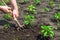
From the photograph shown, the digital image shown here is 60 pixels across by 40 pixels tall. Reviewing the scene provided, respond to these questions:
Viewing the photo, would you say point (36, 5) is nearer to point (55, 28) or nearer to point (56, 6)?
point (56, 6)

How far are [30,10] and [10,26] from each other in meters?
1.13

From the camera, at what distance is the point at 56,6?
6504mm

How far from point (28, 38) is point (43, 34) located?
12.8 inches

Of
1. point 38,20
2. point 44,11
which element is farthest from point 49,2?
point 38,20

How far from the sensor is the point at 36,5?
6.69 metres

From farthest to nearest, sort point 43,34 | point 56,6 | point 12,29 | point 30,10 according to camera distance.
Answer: point 56,6, point 30,10, point 12,29, point 43,34

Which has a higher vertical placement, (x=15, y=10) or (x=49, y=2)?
(x=15, y=10)

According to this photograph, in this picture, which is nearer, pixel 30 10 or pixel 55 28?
pixel 55 28

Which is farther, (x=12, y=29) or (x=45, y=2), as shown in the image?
(x=45, y=2)

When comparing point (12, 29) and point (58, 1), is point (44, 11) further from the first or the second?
point (12, 29)

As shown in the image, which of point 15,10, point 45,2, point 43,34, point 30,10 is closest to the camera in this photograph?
point 15,10

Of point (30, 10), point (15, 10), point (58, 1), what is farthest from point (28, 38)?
point (58, 1)

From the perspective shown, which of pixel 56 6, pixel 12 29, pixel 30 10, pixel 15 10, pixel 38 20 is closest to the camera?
pixel 15 10

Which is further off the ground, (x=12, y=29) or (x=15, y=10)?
(x=15, y=10)
